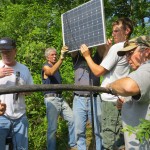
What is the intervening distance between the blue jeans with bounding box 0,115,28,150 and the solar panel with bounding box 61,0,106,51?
116cm

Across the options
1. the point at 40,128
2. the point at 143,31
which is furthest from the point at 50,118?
the point at 143,31

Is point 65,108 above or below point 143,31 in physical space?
below

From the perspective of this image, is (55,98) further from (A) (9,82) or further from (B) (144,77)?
(B) (144,77)

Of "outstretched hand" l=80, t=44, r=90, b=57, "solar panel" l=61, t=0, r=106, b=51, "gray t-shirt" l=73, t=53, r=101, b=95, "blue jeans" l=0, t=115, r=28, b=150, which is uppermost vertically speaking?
"solar panel" l=61, t=0, r=106, b=51

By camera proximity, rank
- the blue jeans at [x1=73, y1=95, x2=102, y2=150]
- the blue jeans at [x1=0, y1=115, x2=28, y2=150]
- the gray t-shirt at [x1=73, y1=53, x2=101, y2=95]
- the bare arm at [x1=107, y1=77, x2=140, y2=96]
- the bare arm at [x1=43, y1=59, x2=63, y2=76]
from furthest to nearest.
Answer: the bare arm at [x1=43, y1=59, x2=63, y2=76] < the gray t-shirt at [x1=73, y1=53, x2=101, y2=95] < the blue jeans at [x1=73, y1=95, x2=102, y2=150] < the blue jeans at [x1=0, y1=115, x2=28, y2=150] < the bare arm at [x1=107, y1=77, x2=140, y2=96]

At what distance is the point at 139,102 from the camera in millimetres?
2348

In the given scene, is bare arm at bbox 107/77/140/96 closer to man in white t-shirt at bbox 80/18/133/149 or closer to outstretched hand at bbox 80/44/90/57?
man in white t-shirt at bbox 80/18/133/149

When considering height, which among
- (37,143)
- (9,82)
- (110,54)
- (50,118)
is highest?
(110,54)

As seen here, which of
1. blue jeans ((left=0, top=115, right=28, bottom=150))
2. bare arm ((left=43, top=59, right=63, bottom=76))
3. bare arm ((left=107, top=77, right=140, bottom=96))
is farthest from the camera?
bare arm ((left=43, top=59, right=63, bottom=76))

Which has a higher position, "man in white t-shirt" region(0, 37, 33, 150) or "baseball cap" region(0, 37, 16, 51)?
"baseball cap" region(0, 37, 16, 51)

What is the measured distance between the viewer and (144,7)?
1301 cm

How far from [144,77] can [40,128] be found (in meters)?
3.82

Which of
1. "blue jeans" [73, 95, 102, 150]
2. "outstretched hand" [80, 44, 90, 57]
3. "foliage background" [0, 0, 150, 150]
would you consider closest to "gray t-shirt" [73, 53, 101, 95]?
"blue jeans" [73, 95, 102, 150]

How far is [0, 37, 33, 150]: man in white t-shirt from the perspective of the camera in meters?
3.75
